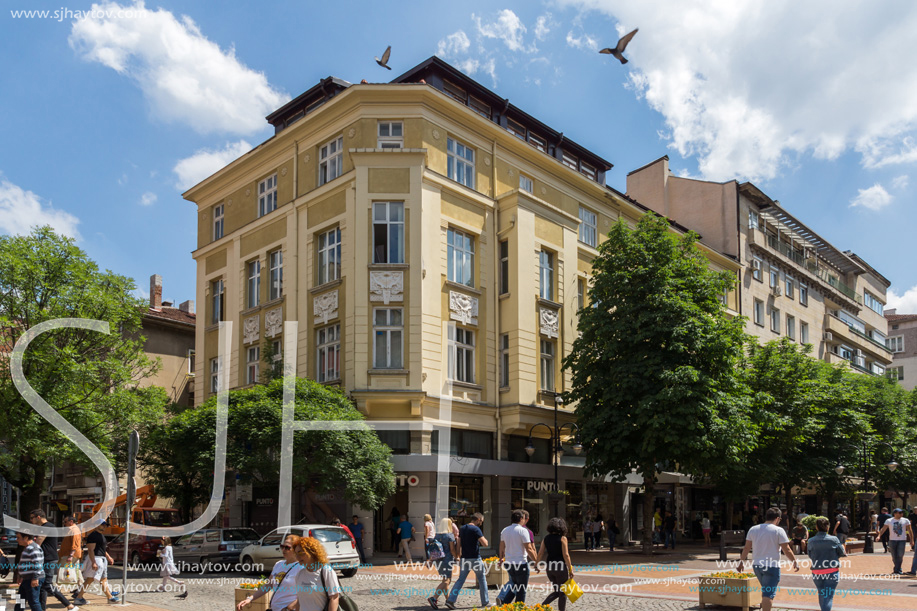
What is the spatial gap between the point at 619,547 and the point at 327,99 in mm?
21460

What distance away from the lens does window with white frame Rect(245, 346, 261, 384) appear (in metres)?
34.3

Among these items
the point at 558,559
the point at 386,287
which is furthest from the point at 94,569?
the point at 386,287

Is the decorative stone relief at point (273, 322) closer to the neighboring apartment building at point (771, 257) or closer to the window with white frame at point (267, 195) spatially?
Result: the window with white frame at point (267, 195)

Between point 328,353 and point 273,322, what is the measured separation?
12.0 ft

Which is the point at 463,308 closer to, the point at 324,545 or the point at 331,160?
the point at 331,160

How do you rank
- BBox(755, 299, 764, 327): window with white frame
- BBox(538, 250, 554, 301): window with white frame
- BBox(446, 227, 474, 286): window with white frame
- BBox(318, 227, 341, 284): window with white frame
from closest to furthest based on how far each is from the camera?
1. BBox(446, 227, 474, 286): window with white frame
2. BBox(318, 227, 341, 284): window with white frame
3. BBox(538, 250, 554, 301): window with white frame
4. BBox(755, 299, 764, 327): window with white frame

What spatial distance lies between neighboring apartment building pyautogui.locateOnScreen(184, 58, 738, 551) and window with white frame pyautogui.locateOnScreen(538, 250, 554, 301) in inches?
3.0

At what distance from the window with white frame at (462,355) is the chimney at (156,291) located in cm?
2979

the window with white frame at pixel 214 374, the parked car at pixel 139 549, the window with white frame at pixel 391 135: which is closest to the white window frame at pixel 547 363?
the window with white frame at pixel 391 135

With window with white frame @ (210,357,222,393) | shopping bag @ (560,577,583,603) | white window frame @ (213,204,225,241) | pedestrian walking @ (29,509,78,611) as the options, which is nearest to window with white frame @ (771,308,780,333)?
white window frame @ (213,204,225,241)

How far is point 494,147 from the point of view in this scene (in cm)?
3334

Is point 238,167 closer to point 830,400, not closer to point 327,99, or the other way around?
point 327,99

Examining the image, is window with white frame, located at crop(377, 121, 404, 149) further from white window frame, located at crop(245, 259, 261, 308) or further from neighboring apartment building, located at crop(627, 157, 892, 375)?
neighboring apartment building, located at crop(627, 157, 892, 375)

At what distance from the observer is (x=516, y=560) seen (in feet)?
42.0
